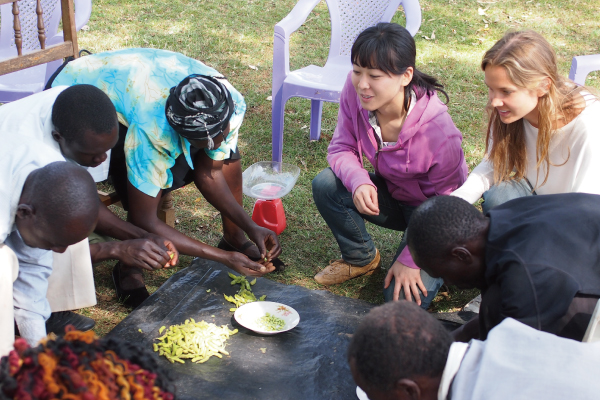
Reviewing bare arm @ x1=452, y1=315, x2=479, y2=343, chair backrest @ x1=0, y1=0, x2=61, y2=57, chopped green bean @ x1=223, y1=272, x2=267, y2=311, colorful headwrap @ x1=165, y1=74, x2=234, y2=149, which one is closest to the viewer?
bare arm @ x1=452, y1=315, x2=479, y2=343

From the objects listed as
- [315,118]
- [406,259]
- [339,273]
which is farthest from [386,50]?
[315,118]

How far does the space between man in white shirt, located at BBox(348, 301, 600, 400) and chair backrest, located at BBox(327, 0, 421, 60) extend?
12.3ft

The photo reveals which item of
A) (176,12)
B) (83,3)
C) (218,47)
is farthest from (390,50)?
(176,12)

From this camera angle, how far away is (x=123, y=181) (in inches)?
130

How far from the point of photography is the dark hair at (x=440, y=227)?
2033 millimetres

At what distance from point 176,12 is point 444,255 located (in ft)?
20.4

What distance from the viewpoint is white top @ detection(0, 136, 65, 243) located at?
210 cm

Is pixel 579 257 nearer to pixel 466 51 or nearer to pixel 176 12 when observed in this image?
pixel 466 51

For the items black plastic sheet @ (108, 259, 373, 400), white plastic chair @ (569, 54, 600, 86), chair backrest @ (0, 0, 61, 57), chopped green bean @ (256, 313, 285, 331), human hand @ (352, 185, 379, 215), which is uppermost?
white plastic chair @ (569, 54, 600, 86)

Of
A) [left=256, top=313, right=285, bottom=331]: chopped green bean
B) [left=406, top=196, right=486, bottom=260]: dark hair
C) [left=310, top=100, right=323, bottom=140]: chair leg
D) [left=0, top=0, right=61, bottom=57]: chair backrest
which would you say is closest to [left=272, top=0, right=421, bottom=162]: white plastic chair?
[left=310, top=100, right=323, bottom=140]: chair leg

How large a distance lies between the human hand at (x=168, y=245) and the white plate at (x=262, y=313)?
41 cm

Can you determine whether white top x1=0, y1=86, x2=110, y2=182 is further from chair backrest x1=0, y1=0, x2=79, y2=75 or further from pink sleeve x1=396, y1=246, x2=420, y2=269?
pink sleeve x1=396, y1=246, x2=420, y2=269

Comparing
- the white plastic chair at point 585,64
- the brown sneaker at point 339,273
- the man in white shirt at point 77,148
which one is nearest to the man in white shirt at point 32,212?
the man in white shirt at point 77,148

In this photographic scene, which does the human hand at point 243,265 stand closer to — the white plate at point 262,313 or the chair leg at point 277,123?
the white plate at point 262,313
